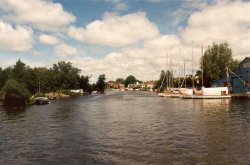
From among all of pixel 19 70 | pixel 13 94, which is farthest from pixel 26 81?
pixel 13 94

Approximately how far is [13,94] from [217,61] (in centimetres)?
9441

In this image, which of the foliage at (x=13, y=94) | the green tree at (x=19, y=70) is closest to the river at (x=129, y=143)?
the foliage at (x=13, y=94)

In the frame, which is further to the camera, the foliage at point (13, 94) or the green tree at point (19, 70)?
the green tree at point (19, 70)

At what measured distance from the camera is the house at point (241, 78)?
111 m

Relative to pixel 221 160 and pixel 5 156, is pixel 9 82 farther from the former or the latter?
pixel 221 160

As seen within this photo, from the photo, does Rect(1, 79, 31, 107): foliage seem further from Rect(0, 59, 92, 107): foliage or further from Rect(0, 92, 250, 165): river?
Rect(0, 92, 250, 165): river

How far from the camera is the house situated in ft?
363

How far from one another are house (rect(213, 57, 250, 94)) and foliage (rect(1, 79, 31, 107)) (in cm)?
7319

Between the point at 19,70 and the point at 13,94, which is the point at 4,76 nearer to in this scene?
the point at 19,70

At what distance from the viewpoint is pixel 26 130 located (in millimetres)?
42500

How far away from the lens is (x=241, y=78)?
11538 cm

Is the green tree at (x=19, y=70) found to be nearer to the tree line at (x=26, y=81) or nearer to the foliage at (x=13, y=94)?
the tree line at (x=26, y=81)

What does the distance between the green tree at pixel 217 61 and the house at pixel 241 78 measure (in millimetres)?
17438

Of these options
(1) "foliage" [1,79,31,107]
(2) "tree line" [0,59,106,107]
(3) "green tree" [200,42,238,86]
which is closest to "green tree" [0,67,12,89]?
(2) "tree line" [0,59,106,107]
